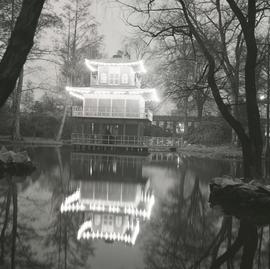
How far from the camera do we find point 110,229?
5.77m

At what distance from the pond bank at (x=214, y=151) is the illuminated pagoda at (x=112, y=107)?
5955 mm

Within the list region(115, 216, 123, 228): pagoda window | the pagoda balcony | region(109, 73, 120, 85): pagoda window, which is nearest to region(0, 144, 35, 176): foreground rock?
region(115, 216, 123, 228): pagoda window

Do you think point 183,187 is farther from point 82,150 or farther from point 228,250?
point 82,150

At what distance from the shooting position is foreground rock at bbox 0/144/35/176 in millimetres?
13109

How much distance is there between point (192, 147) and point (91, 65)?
1476 cm

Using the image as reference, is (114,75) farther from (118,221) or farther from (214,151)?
(118,221)

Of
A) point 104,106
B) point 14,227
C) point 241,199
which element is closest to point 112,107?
point 104,106

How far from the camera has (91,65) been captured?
39656mm

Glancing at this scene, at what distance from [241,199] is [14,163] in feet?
28.5

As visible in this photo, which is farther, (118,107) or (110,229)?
(118,107)

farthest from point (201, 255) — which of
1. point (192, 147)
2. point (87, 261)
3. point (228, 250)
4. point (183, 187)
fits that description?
point (192, 147)

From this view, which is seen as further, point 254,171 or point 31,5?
point 254,171

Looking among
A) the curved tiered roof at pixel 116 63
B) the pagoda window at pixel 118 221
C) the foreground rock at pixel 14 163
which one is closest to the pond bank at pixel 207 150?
the curved tiered roof at pixel 116 63

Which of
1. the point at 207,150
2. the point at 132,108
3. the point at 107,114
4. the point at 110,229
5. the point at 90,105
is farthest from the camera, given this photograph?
the point at 90,105
